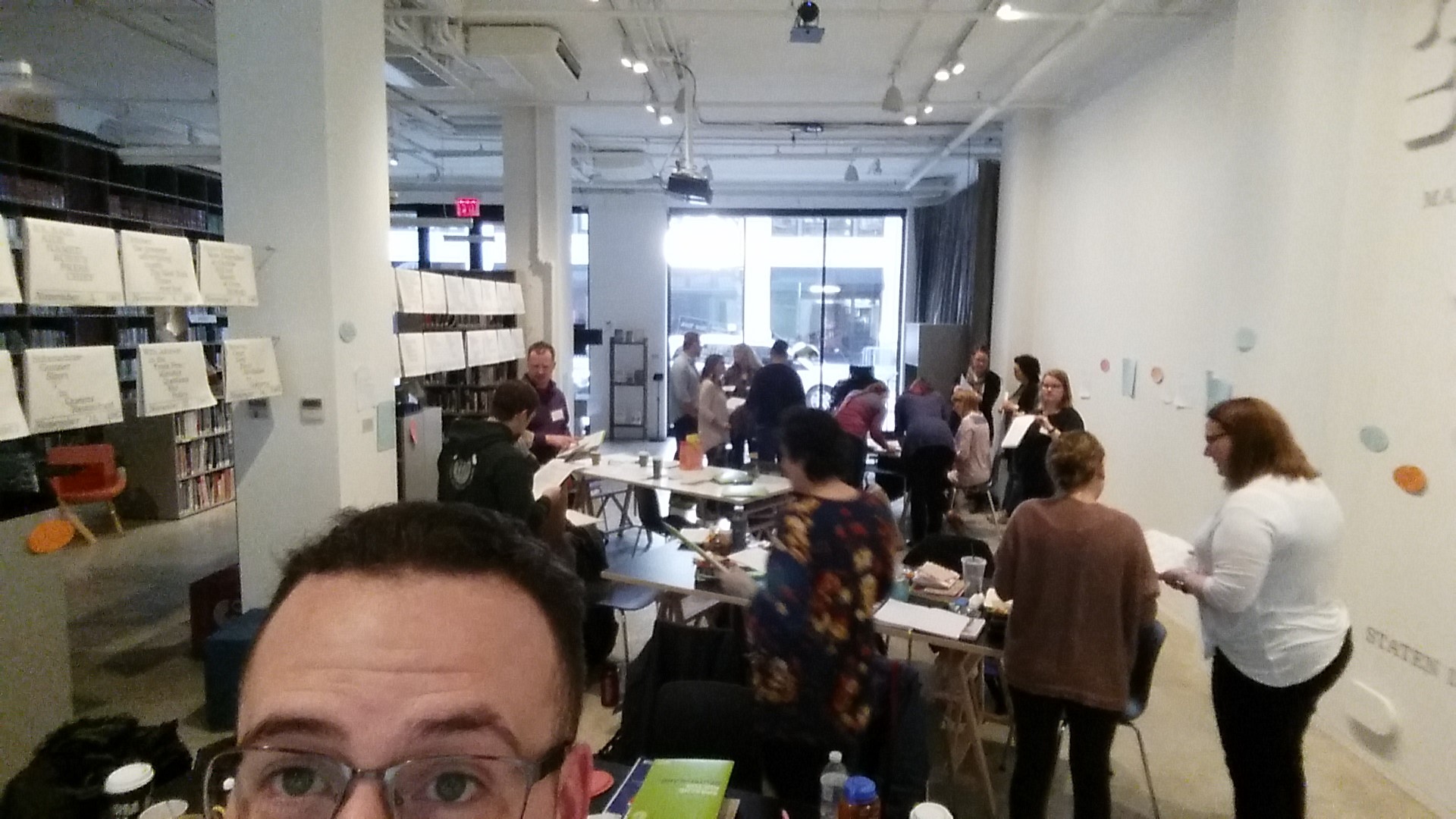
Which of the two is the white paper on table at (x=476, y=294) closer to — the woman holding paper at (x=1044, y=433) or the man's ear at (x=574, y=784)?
the woman holding paper at (x=1044, y=433)

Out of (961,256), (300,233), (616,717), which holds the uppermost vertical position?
(961,256)

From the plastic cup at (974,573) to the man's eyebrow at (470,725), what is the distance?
2.89 metres

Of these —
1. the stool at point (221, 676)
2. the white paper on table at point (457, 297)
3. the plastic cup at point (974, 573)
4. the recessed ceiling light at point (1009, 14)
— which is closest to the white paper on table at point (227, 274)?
the stool at point (221, 676)

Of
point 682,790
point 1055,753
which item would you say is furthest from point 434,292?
point 1055,753

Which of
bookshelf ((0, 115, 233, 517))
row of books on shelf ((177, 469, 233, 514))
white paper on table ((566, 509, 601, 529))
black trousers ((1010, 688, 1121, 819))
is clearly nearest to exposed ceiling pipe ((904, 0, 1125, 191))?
black trousers ((1010, 688, 1121, 819))

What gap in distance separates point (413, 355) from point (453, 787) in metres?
4.91

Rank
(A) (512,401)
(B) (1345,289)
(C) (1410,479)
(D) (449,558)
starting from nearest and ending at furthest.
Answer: (D) (449,558) → (C) (1410,479) → (B) (1345,289) → (A) (512,401)

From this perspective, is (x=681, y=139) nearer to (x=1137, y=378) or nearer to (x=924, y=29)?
(x=924, y=29)

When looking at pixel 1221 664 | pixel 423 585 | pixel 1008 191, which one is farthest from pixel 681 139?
pixel 423 585

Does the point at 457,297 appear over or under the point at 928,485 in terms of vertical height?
over

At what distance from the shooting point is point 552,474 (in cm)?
513

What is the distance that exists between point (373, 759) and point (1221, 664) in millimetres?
2707

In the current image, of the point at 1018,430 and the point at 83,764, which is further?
the point at 1018,430

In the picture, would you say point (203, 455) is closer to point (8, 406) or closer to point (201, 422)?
point (201, 422)
